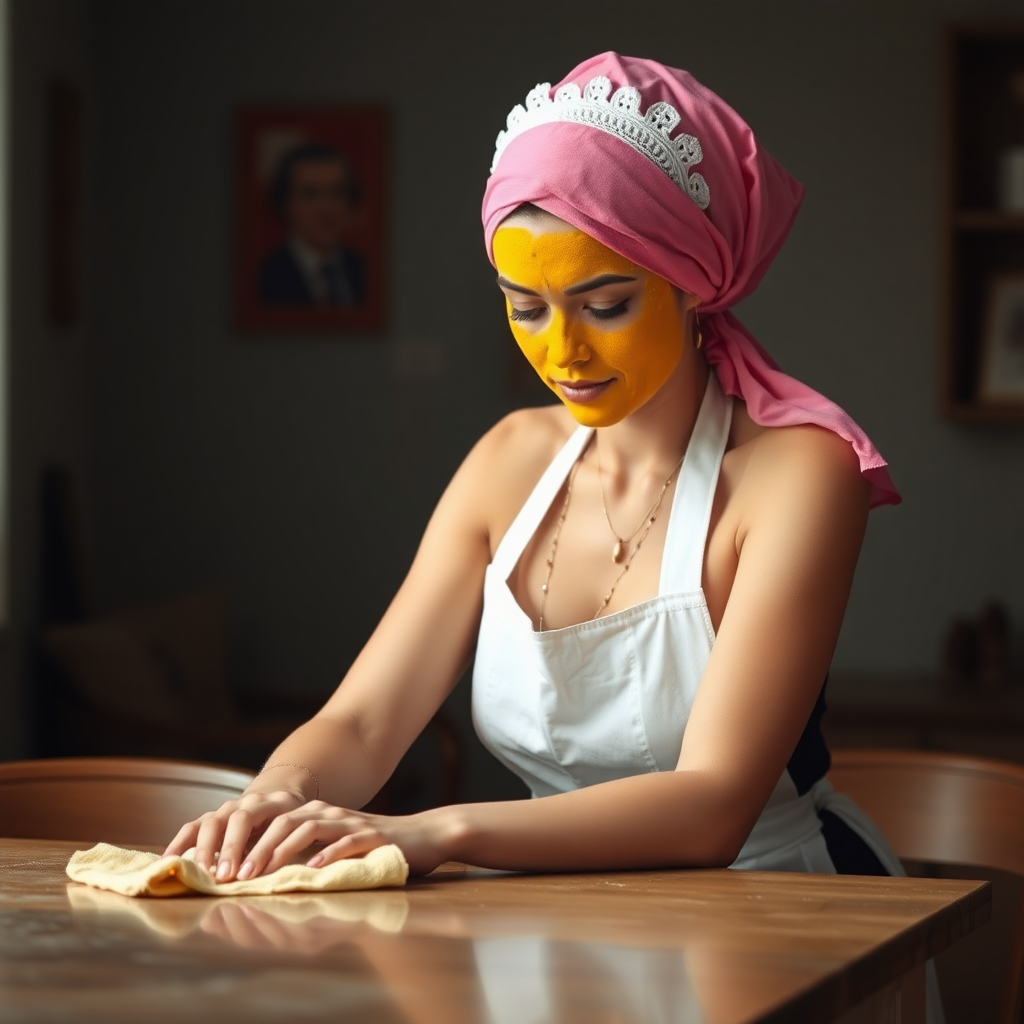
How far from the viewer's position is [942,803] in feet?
5.93

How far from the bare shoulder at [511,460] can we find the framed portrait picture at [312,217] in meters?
2.60

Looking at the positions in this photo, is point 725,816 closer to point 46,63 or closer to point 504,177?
point 504,177

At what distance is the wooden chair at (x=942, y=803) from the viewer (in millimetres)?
1734

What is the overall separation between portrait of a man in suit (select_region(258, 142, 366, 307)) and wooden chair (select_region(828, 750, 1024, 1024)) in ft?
9.47

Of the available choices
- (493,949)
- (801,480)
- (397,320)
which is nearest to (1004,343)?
(397,320)

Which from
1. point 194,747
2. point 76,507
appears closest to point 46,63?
point 76,507

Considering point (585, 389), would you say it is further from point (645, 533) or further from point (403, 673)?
point (403, 673)

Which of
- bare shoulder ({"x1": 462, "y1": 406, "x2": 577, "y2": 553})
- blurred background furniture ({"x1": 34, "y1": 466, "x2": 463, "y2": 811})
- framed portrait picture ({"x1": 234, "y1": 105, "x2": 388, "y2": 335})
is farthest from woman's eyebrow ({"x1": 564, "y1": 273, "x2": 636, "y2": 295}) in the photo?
framed portrait picture ({"x1": 234, "y1": 105, "x2": 388, "y2": 335})

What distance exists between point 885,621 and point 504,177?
2883 millimetres

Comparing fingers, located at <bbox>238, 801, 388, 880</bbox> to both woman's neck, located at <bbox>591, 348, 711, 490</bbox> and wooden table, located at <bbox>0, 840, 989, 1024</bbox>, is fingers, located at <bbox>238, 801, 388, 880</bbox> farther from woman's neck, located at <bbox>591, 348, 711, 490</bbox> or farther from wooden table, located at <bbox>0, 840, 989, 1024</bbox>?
woman's neck, located at <bbox>591, 348, 711, 490</bbox>

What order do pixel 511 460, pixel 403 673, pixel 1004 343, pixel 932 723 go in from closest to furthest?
pixel 403 673 < pixel 511 460 < pixel 932 723 < pixel 1004 343

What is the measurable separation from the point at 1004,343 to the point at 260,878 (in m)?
3.29

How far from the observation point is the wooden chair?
1734 mm

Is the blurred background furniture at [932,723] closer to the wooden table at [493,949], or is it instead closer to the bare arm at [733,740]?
the bare arm at [733,740]
